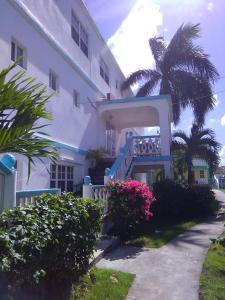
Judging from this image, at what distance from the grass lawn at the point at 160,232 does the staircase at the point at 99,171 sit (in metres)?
2.76

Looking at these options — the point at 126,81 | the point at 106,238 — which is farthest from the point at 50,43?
the point at 126,81

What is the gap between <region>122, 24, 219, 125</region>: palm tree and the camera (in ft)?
76.2

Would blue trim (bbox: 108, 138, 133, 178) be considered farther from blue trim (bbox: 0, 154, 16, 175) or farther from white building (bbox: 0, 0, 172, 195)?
blue trim (bbox: 0, 154, 16, 175)

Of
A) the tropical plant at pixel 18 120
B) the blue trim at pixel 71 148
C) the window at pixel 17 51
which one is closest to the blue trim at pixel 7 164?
the tropical plant at pixel 18 120

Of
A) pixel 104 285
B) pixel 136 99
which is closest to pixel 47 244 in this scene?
pixel 104 285

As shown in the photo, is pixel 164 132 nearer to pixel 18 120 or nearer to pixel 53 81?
pixel 53 81

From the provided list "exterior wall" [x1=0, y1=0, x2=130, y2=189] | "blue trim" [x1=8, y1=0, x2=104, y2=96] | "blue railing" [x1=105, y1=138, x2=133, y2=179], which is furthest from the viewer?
"blue railing" [x1=105, y1=138, x2=133, y2=179]

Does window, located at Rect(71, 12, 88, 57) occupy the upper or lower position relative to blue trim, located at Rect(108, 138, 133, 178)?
upper

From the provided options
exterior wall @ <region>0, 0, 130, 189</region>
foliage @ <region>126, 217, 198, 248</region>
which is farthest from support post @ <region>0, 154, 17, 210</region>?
foliage @ <region>126, 217, 198, 248</region>

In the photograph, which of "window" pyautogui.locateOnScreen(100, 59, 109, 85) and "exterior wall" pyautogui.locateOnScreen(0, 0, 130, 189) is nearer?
"exterior wall" pyautogui.locateOnScreen(0, 0, 130, 189)

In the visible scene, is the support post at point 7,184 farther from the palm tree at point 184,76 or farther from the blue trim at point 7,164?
the palm tree at point 184,76

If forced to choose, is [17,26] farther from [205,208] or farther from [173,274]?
[205,208]

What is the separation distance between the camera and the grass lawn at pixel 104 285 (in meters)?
4.98

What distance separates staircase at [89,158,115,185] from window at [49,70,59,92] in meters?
3.86
